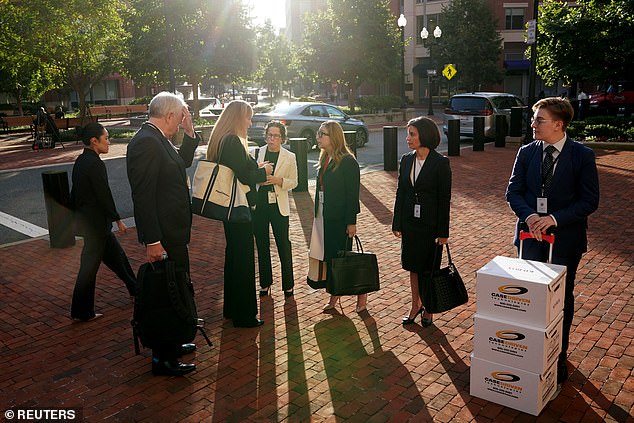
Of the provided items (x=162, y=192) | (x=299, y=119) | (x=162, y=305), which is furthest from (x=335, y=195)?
(x=299, y=119)

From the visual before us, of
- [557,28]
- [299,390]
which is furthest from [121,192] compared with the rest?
[557,28]

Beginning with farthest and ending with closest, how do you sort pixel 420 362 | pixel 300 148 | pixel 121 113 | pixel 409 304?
pixel 121 113 → pixel 300 148 → pixel 409 304 → pixel 420 362

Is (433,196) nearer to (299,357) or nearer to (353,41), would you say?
(299,357)

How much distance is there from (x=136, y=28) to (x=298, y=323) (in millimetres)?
29504

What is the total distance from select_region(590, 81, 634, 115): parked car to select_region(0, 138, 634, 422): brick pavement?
2818 centimetres

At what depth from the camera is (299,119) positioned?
19.0 meters

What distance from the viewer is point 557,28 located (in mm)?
23078

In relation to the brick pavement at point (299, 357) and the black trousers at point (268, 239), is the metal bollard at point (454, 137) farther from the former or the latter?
the black trousers at point (268, 239)

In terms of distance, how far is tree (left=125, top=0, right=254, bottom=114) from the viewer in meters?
30.3

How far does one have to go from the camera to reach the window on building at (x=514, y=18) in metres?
51.0

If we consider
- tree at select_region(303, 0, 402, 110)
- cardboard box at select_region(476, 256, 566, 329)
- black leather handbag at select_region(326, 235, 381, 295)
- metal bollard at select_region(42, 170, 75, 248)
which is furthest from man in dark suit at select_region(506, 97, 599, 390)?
tree at select_region(303, 0, 402, 110)

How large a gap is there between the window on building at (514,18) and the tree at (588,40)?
2871cm

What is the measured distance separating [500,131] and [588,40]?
265 inches

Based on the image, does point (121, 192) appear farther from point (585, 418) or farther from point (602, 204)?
point (585, 418)
